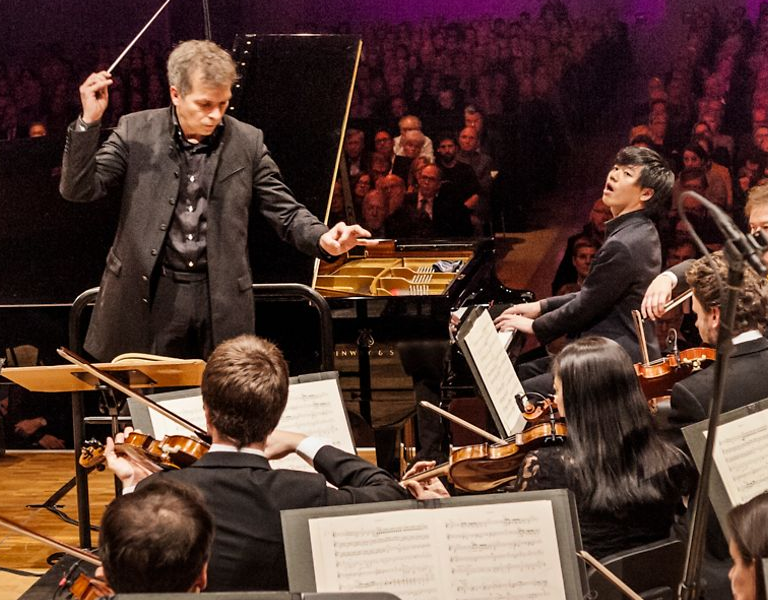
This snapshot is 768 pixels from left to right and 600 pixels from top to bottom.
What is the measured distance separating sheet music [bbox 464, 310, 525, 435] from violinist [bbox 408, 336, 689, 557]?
0.51m

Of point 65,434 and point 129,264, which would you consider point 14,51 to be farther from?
point 129,264

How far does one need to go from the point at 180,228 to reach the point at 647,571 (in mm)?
2076

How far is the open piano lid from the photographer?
191 inches

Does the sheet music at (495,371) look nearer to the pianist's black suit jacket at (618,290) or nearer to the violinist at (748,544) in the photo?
the pianist's black suit jacket at (618,290)

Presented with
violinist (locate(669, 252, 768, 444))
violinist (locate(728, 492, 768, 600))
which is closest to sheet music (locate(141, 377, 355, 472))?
violinist (locate(669, 252, 768, 444))

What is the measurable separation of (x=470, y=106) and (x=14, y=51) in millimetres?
2968

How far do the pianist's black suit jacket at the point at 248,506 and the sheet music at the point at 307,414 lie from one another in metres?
0.63

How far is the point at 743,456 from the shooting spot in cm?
257

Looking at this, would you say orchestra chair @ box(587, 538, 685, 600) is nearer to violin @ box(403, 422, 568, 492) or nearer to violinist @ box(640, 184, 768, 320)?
violin @ box(403, 422, 568, 492)

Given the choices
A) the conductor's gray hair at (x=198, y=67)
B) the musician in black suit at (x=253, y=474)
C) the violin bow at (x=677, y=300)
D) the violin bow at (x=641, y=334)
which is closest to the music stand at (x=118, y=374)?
the musician in black suit at (x=253, y=474)

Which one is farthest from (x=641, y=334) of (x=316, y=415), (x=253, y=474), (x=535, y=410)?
(x=253, y=474)

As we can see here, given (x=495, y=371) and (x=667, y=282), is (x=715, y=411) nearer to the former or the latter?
(x=495, y=371)

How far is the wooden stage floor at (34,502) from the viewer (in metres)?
4.11

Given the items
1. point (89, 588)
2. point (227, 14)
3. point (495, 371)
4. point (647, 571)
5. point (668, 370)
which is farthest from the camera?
point (227, 14)
